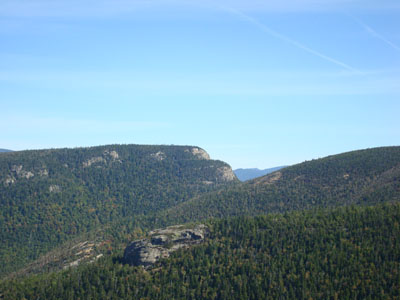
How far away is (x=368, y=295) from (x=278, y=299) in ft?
125

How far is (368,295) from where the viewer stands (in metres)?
194

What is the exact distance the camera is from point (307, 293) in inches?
7805

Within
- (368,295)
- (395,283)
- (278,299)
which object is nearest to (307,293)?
(278,299)

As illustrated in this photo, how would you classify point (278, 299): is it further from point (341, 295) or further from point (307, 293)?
point (341, 295)

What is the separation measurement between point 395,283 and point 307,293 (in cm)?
3824

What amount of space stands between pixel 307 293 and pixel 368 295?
2536 centimetres

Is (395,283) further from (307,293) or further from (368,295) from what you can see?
(307,293)

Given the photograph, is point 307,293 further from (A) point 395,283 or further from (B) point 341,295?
(A) point 395,283

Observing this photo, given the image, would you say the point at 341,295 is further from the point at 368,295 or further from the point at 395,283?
the point at 395,283

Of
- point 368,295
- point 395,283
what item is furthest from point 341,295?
point 395,283

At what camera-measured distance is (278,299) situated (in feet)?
655

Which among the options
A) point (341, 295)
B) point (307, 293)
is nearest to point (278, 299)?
point (307, 293)

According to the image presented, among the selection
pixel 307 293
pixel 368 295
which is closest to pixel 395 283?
pixel 368 295

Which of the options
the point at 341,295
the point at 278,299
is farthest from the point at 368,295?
the point at 278,299
